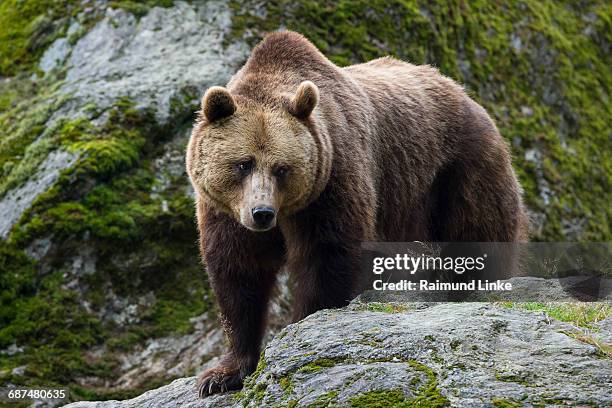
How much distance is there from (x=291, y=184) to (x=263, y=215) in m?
0.40

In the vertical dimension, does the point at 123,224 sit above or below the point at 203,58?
below

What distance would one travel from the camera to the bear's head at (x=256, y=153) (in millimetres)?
6273

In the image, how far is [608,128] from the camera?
1393 cm

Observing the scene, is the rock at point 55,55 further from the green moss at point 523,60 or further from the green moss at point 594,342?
the green moss at point 594,342

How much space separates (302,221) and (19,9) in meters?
7.21

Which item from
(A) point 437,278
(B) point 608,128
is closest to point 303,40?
(A) point 437,278

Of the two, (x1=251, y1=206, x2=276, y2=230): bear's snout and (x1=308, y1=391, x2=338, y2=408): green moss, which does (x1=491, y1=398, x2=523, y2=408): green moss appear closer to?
(x1=308, y1=391, x2=338, y2=408): green moss

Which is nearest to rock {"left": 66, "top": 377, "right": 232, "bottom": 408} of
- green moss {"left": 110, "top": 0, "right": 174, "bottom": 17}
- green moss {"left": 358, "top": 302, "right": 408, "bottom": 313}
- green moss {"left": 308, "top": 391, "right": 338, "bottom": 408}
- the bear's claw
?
the bear's claw

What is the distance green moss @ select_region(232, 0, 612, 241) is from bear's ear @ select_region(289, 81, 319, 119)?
5209 mm

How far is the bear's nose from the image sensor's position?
598 cm

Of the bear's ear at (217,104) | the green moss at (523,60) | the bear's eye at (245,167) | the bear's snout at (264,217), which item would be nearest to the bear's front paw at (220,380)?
the bear's snout at (264,217)

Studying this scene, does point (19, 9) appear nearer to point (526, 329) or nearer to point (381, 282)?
point (381, 282)

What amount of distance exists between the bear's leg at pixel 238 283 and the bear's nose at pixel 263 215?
1.67ft

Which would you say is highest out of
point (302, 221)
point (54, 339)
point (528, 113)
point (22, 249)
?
point (302, 221)
